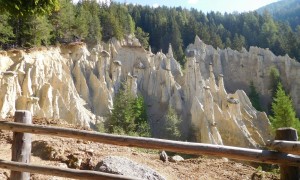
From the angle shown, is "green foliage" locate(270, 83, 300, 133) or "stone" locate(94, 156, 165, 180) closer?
"stone" locate(94, 156, 165, 180)

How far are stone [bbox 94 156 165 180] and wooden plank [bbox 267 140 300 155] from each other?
8.95 ft

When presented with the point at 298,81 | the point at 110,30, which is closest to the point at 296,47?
the point at 298,81

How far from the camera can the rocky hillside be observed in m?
22.6

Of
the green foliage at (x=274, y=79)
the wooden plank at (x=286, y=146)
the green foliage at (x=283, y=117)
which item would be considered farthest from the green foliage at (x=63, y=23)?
the wooden plank at (x=286, y=146)

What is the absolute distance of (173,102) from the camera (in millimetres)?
34750

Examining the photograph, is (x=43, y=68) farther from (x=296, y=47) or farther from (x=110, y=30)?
(x=296, y=47)

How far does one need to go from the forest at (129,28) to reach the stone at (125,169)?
13.3 ft

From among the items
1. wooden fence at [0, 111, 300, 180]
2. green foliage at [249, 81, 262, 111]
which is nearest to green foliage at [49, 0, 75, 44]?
green foliage at [249, 81, 262, 111]

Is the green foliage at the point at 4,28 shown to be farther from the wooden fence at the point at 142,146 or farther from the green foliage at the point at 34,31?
the wooden fence at the point at 142,146

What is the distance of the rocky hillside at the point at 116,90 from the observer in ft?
74.0

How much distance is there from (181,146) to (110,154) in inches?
146

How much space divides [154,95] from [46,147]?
29.9m

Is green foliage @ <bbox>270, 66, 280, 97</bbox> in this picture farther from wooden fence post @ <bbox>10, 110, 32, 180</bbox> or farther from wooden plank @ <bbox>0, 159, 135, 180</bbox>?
wooden plank @ <bbox>0, 159, 135, 180</bbox>

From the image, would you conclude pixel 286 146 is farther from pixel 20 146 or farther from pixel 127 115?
pixel 127 115
